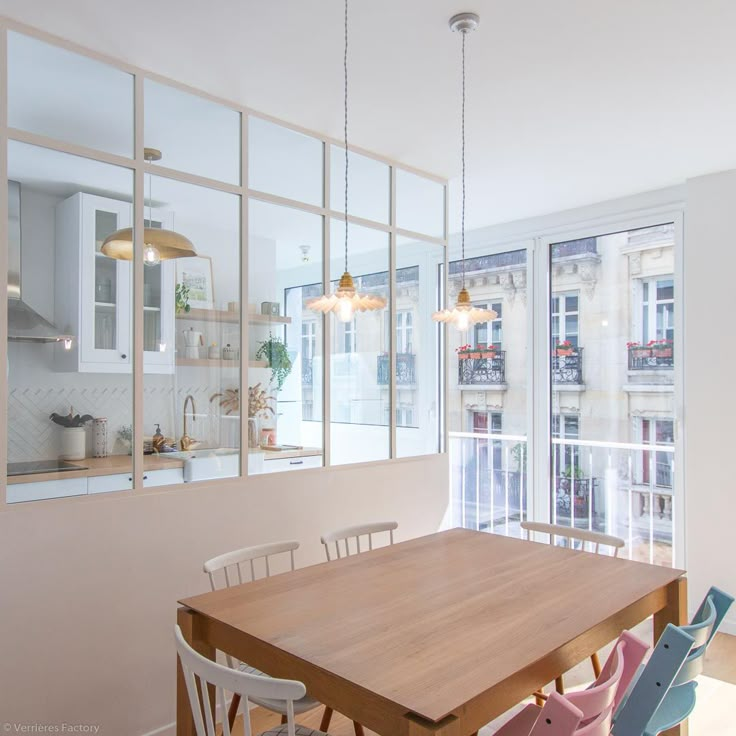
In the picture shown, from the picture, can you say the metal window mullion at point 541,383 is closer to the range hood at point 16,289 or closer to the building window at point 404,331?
the building window at point 404,331

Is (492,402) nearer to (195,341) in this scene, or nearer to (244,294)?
(244,294)

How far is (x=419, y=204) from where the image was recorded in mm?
3855

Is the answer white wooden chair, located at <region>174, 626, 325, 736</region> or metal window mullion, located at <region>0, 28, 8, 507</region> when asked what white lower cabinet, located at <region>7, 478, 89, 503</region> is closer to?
metal window mullion, located at <region>0, 28, 8, 507</region>

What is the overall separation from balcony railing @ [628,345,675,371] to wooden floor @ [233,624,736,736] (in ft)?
5.51

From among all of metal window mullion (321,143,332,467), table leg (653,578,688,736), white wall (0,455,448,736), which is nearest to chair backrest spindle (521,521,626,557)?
table leg (653,578,688,736)

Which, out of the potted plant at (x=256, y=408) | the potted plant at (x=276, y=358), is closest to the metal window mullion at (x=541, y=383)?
the potted plant at (x=276, y=358)

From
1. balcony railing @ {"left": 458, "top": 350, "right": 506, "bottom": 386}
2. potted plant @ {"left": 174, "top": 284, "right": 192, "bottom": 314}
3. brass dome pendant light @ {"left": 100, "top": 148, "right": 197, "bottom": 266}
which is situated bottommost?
balcony railing @ {"left": 458, "top": 350, "right": 506, "bottom": 386}

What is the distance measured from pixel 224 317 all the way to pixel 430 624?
1654mm

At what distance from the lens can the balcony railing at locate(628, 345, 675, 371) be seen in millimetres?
4098

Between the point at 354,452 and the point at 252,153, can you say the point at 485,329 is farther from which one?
the point at 252,153

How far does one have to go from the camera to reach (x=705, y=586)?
3.79m

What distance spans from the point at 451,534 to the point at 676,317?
2.25 metres

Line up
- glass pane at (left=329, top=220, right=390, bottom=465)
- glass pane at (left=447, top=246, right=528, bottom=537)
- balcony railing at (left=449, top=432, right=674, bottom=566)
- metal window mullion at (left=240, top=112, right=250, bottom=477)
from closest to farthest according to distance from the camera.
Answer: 1. metal window mullion at (left=240, top=112, right=250, bottom=477)
2. glass pane at (left=329, top=220, right=390, bottom=465)
3. balcony railing at (left=449, top=432, right=674, bottom=566)
4. glass pane at (left=447, top=246, right=528, bottom=537)

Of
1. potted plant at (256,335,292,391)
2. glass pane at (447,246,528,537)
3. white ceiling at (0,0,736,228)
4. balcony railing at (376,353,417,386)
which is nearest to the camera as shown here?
white ceiling at (0,0,736,228)
